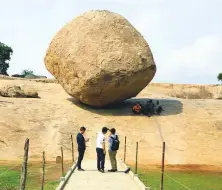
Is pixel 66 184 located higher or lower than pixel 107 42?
lower

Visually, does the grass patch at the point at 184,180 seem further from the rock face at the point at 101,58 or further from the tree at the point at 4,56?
the tree at the point at 4,56

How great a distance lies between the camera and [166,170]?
57.5 feet

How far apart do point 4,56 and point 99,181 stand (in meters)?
47.8

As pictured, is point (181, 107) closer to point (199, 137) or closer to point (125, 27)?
point (199, 137)

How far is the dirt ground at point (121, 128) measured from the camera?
20578 millimetres

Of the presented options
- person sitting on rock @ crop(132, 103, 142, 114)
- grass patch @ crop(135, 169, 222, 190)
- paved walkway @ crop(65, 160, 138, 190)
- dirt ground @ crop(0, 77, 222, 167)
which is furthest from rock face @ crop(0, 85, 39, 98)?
paved walkway @ crop(65, 160, 138, 190)

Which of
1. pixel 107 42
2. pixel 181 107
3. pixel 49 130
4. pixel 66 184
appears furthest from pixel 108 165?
pixel 181 107

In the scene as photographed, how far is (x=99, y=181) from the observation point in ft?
39.7

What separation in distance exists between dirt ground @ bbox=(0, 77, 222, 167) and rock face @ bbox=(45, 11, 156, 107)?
1280mm

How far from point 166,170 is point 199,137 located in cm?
539

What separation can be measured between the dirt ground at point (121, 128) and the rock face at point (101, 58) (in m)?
1.28

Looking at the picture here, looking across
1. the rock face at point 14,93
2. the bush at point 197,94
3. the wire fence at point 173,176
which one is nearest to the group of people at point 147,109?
the wire fence at point 173,176

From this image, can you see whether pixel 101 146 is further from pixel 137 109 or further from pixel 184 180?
pixel 137 109

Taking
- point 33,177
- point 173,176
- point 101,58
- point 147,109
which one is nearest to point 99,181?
point 33,177
